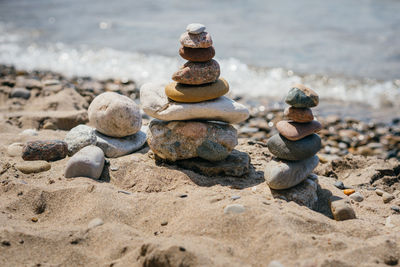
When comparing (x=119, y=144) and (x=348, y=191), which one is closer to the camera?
(x=348, y=191)

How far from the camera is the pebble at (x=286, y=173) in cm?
403

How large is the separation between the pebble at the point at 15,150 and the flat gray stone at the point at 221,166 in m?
1.89

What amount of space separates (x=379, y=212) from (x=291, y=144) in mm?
1082

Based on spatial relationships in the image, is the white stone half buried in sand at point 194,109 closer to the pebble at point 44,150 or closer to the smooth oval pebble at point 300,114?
the smooth oval pebble at point 300,114

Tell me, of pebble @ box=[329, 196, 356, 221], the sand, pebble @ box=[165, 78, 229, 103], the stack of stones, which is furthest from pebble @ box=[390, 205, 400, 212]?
pebble @ box=[165, 78, 229, 103]

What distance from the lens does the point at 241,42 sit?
46.2 ft

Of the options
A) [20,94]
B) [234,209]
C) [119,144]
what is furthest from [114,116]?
[20,94]

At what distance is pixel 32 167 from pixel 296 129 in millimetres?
2795

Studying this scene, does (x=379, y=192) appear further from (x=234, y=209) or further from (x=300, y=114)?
(x=234, y=209)

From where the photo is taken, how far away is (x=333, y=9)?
17.2 meters

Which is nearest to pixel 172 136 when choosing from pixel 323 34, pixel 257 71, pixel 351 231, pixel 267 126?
pixel 351 231

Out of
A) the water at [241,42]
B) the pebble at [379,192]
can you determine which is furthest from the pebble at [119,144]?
the water at [241,42]

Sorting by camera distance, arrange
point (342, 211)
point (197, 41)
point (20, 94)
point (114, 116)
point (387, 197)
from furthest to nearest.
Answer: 1. point (20, 94)
2. point (114, 116)
3. point (387, 197)
4. point (197, 41)
5. point (342, 211)

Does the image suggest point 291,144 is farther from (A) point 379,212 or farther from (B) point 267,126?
(B) point 267,126
